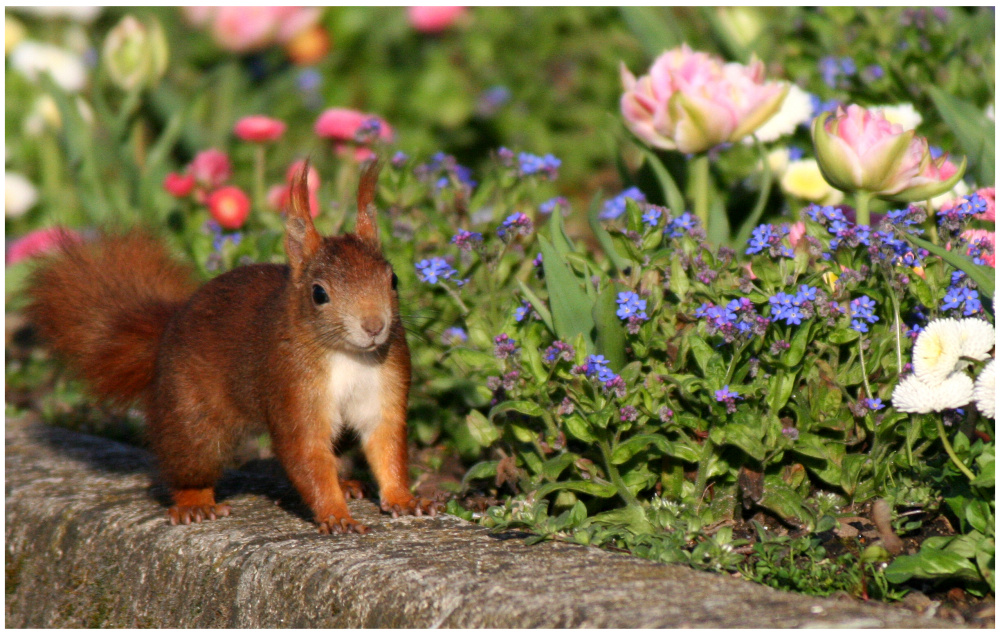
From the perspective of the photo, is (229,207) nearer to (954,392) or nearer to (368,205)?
(368,205)

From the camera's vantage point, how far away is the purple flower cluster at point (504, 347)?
2.80 metres

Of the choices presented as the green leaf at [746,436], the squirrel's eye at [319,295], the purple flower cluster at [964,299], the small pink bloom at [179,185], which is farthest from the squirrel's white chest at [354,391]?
the small pink bloom at [179,185]

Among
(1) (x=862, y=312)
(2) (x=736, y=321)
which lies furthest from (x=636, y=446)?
(1) (x=862, y=312)

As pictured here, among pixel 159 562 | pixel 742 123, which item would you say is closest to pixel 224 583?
pixel 159 562

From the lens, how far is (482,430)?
2887 millimetres

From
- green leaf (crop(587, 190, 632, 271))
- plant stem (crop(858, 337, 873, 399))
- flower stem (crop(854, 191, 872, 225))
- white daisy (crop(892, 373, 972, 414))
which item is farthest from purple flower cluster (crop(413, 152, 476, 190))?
white daisy (crop(892, 373, 972, 414))

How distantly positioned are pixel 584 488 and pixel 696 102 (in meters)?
1.22

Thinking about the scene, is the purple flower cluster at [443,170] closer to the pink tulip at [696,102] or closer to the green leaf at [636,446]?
the pink tulip at [696,102]

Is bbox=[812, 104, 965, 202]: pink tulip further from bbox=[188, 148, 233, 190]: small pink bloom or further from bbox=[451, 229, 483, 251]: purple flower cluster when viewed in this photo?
bbox=[188, 148, 233, 190]: small pink bloom

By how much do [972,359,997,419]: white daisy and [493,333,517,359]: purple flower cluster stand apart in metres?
1.06

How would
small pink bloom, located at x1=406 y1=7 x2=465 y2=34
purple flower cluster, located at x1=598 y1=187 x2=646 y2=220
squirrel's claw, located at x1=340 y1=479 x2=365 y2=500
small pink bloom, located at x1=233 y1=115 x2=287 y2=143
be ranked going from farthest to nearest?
small pink bloom, located at x1=406 y1=7 x2=465 y2=34 → small pink bloom, located at x1=233 y1=115 x2=287 y2=143 → purple flower cluster, located at x1=598 y1=187 x2=646 y2=220 → squirrel's claw, located at x1=340 y1=479 x2=365 y2=500

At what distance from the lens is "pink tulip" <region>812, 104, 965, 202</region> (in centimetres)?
283

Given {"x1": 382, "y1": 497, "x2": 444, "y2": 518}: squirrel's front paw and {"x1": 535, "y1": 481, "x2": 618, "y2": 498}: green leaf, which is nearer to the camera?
{"x1": 535, "y1": 481, "x2": 618, "y2": 498}: green leaf

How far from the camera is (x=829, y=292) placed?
8.82 feet
